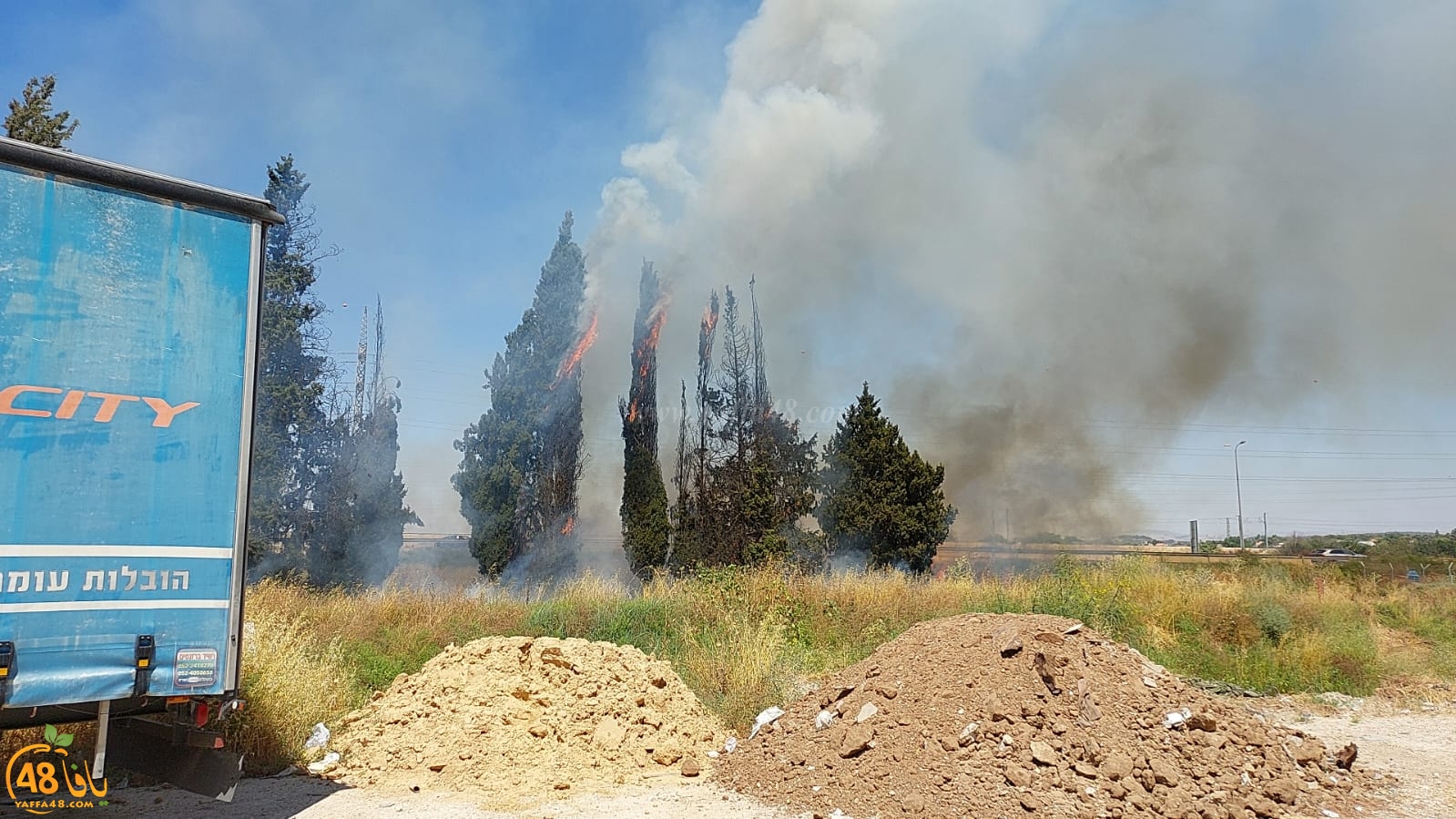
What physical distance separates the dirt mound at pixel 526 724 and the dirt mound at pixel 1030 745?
0.90m

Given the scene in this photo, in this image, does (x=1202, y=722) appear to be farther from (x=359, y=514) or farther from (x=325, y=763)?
(x=359, y=514)

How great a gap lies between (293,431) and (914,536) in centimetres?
1457

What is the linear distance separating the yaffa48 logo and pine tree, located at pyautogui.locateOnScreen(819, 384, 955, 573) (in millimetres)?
18253

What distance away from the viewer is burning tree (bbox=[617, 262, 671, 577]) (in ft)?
83.6

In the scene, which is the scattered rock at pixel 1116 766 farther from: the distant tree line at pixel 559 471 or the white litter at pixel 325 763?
the distant tree line at pixel 559 471

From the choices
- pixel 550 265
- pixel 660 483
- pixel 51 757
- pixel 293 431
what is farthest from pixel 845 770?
pixel 550 265

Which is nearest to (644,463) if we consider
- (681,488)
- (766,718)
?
(681,488)

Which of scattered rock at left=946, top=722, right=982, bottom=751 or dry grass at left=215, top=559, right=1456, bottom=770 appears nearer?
scattered rock at left=946, top=722, right=982, bottom=751

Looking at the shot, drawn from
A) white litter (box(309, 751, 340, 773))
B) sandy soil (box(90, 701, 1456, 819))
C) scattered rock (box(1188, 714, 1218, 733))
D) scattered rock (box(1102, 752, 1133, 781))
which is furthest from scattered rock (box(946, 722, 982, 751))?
white litter (box(309, 751, 340, 773))

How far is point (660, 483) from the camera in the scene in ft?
87.3

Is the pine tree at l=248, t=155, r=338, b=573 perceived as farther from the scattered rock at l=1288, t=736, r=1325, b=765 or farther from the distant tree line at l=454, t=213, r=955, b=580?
the scattered rock at l=1288, t=736, r=1325, b=765

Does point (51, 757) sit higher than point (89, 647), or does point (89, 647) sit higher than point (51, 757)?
point (89, 647)

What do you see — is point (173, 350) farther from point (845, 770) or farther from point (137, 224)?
point (845, 770)

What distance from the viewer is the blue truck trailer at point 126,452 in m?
4.78
